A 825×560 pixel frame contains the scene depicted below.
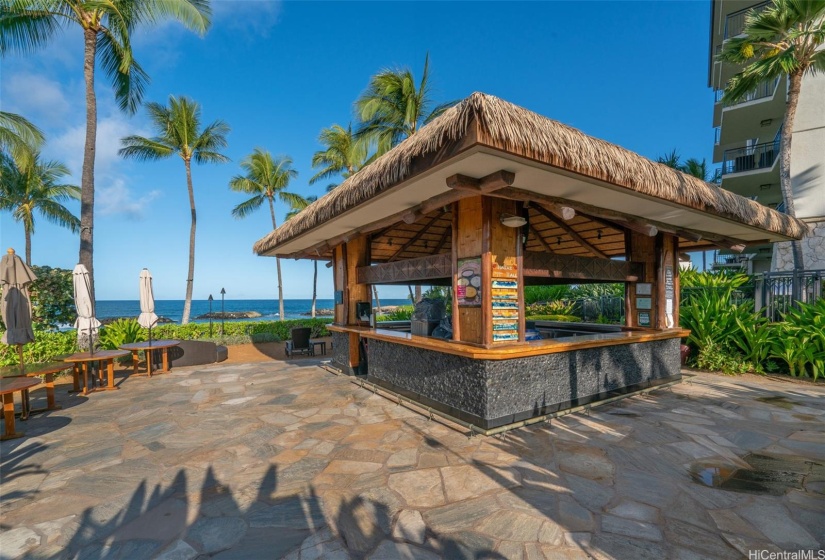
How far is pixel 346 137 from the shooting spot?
1917 centimetres

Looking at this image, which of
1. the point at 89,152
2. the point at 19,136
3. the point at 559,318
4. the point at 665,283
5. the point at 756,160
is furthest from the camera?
the point at 756,160

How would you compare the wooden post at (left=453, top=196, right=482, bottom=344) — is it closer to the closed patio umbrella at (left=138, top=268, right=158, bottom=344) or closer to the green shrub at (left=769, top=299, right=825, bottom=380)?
the green shrub at (left=769, top=299, right=825, bottom=380)

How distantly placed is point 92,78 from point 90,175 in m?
2.64

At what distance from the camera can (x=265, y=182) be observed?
21.8 m

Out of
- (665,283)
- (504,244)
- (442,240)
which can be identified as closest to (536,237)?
(442,240)

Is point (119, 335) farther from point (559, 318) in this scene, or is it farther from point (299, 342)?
point (559, 318)

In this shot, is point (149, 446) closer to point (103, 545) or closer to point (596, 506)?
point (103, 545)

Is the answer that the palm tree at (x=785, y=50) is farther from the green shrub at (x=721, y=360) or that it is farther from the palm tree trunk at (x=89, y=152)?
the palm tree trunk at (x=89, y=152)

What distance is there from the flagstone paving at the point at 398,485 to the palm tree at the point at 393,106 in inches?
498

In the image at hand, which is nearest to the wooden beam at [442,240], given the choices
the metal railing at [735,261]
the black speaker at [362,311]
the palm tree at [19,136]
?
the black speaker at [362,311]

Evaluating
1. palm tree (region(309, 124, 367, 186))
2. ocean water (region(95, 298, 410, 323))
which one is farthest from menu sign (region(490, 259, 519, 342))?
ocean water (region(95, 298, 410, 323))

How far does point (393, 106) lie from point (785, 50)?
12.2 meters

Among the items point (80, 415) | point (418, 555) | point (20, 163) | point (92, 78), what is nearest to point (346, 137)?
point (92, 78)

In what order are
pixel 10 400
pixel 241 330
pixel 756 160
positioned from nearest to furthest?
1. pixel 10 400
2. pixel 241 330
3. pixel 756 160
